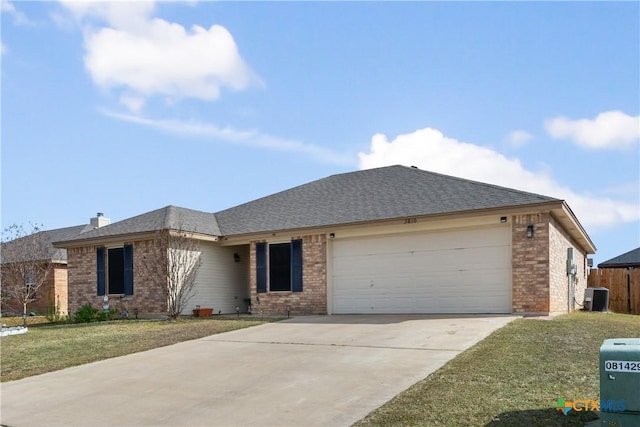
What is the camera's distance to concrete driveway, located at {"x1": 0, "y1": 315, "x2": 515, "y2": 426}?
669 cm

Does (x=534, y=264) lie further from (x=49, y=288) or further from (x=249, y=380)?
(x=49, y=288)

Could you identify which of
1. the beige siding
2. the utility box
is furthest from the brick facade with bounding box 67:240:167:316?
the utility box

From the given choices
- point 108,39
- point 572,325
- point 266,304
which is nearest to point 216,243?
point 266,304

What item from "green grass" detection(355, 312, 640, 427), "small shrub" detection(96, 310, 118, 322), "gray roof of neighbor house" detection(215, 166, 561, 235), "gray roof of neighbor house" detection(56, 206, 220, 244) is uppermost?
"gray roof of neighbor house" detection(215, 166, 561, 235)

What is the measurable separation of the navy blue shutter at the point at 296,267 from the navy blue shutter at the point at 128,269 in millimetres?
5984

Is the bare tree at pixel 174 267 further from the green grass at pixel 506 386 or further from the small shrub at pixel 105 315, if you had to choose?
the green grass at pixel 506 386

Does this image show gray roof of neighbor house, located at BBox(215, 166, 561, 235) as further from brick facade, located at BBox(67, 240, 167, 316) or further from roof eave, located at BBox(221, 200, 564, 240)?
brick facade, located at BBox(67, 240, 167, 316)

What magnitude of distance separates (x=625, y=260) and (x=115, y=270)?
2551cm

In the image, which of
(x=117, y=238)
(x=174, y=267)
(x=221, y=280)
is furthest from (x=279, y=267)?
(x=117, y=238)

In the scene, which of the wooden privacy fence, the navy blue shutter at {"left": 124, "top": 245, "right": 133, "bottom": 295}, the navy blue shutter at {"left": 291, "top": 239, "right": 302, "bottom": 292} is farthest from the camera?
the wooden privacy fence

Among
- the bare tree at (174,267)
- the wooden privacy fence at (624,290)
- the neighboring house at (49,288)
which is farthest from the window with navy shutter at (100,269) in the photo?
the wooden privacy fence at (624,290)

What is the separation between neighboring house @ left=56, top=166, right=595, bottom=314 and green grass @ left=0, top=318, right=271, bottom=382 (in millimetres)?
2902

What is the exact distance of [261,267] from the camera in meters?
18.9

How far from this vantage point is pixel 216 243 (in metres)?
20.2
